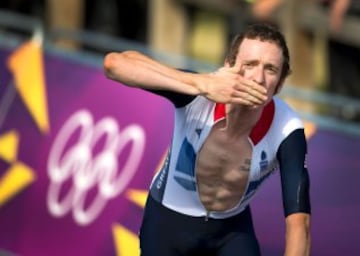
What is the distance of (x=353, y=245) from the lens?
323 inches

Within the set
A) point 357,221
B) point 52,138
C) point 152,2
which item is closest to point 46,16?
point 152,2

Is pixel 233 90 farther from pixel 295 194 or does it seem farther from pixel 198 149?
pixel 198 149

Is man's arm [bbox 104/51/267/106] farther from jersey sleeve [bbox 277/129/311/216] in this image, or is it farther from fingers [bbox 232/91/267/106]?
jersey sleeve [bbox 277/129/311/216]

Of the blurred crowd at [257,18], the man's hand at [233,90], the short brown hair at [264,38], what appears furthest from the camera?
the blurred crowd at [257,18]

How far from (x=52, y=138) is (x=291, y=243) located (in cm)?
508

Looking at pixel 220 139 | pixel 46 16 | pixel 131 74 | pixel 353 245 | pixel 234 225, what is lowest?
pixel 46 16

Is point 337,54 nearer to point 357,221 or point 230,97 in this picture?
point 357,221

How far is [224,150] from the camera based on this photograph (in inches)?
240

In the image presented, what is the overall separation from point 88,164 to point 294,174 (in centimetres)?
438

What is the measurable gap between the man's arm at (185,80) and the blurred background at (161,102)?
2930mm

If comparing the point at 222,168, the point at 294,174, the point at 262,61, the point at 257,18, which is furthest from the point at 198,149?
the point at 257,18

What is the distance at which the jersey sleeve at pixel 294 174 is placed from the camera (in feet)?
18.9

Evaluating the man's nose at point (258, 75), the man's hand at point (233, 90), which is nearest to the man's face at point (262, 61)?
the man's nose at point (258, 75)

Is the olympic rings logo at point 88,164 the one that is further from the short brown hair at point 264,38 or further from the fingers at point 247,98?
the fingers at point 247,98
